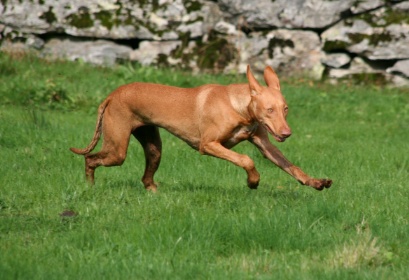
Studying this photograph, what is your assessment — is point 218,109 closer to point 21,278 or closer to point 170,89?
point 170,89

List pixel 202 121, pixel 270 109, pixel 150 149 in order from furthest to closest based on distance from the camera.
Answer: pixel 150 149 → pixel 202 121 → pixel 270 109

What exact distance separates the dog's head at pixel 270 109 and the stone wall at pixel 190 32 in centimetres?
827

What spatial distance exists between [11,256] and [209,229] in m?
1.42

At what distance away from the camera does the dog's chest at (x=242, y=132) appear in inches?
291

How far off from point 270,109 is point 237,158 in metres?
0.57

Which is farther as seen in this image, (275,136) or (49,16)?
(49,16)

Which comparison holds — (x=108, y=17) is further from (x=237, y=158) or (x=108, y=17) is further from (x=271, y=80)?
(x=237, y=158)

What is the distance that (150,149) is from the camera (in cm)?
829

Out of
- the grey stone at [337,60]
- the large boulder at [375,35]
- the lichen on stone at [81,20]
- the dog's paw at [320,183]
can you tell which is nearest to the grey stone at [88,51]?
the lichen on stone at [81,20]

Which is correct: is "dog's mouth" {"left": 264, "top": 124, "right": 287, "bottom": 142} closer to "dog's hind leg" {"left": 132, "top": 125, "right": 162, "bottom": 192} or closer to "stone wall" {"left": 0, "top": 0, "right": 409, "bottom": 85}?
"dog's hind leg" {"left": 132, "top": 125, "right": 162, "bottom": 192}

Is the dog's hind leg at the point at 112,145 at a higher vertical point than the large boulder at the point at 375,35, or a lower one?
higher

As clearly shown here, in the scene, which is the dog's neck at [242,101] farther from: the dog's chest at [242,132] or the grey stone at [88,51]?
the grey stone at [88,51]

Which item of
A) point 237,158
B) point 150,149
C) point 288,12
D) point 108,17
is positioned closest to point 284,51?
point 288,12

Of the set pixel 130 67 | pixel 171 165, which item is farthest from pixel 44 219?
pixel 130 67
